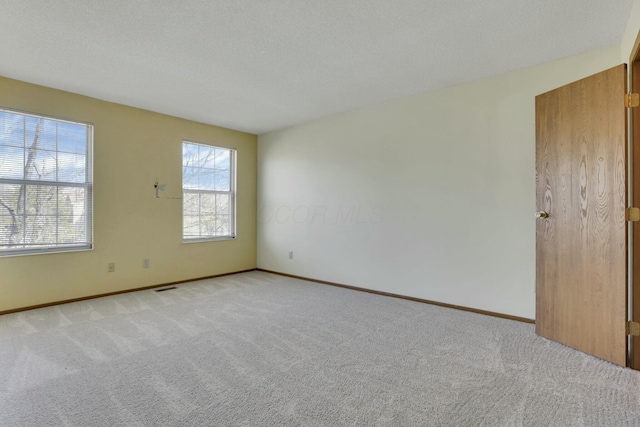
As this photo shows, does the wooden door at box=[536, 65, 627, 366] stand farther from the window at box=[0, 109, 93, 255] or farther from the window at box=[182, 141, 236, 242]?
the window at box=[0, 109, 93, 255]

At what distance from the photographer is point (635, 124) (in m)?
2.14

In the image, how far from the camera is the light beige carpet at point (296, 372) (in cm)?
165

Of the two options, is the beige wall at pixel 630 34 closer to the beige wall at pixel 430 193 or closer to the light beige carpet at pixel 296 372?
the beige wall at pixel 430 193

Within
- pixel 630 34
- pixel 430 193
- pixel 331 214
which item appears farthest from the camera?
pixel 331 214

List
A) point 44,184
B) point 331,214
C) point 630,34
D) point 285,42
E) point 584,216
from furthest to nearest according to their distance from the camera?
point 331,214
point 44,184
point 285,42
point 584,216
point 630,34

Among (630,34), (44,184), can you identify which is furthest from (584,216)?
(44,184)

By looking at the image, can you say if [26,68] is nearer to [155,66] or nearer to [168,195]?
[155,66]

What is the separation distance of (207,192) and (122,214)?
126 centimetres

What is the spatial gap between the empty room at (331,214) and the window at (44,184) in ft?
0.07

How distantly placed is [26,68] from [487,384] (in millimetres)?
4570

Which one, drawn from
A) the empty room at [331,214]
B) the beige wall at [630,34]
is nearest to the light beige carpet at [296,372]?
the empty room at [331,214]

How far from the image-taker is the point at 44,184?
11.5 ft

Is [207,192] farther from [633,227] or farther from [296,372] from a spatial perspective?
[633,227]

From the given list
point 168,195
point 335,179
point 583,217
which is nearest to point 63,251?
point 168,195
